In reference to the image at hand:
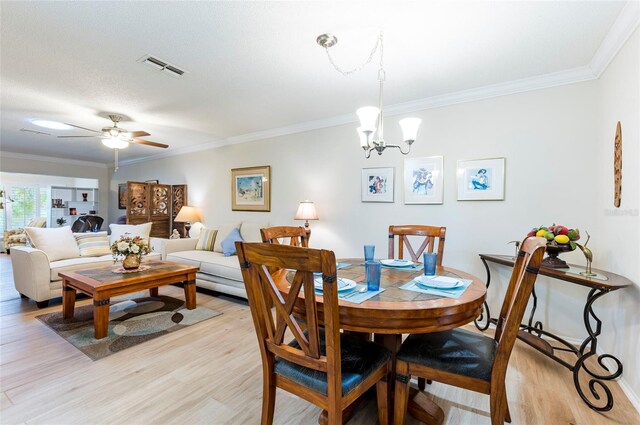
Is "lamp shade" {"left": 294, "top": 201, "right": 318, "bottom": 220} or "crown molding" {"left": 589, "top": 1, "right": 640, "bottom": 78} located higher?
"crown molding" {"left": 589, "top": 1, "right": 640, "bottom": 78}

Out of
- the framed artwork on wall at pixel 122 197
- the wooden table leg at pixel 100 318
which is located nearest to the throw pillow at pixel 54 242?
the wooden table leg at pixel 100 318

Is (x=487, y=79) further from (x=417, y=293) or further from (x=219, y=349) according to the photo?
(x=219, y=349)

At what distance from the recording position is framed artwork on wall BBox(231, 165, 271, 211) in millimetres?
4586

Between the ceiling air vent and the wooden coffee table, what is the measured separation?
78.0 inches

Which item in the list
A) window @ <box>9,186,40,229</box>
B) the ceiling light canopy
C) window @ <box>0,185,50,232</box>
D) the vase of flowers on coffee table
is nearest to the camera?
the vase of flowers on coffee table

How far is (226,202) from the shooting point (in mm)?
5184

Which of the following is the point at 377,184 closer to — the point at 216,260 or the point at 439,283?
the point at 439,283

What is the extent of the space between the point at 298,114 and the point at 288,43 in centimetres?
162

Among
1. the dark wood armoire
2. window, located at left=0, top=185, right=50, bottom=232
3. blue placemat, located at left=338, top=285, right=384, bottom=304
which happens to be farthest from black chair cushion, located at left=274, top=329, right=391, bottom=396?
window, located at left=0, top=185, right=50, bottom=232

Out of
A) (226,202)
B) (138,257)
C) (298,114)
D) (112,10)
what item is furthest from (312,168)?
(112,10)

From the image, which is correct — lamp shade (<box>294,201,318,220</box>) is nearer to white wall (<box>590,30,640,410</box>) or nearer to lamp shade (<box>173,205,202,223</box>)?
lamp shade (<box>173,205,202,223</box>)

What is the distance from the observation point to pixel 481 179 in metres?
2.91

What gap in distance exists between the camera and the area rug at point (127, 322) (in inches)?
97.0

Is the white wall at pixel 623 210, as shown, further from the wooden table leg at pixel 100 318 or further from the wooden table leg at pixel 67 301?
the wooden table leg at pixel 67 301
